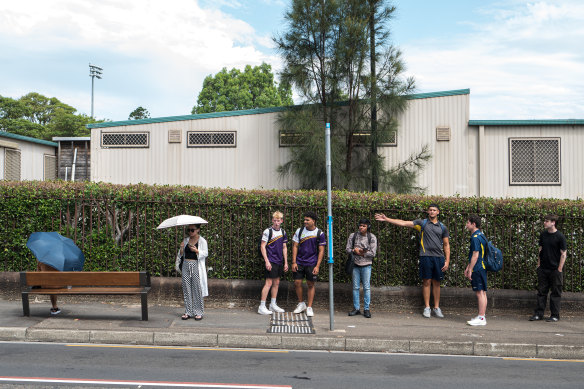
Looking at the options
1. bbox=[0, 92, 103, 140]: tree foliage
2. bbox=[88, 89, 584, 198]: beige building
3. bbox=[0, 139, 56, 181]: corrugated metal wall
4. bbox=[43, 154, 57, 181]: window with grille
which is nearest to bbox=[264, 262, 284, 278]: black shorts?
bbox=[88, 89, 584, 198]: beige building

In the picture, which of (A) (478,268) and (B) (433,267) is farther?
(B) (433,267)

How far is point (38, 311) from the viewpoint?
30.2ft

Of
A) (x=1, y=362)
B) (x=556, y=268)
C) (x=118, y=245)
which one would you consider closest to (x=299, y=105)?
(x=118, y=245)

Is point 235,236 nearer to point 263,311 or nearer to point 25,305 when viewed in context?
point 263,311

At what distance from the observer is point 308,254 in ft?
31.0

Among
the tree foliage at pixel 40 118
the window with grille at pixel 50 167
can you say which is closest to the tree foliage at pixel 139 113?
the tree foliage at pixel 40 118

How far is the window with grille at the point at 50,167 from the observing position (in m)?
21.7

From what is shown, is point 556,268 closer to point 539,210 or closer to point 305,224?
point 539,210

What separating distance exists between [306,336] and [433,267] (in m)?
3.10

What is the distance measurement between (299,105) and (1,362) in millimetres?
10105

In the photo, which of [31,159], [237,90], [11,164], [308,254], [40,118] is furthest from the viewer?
[237,90]

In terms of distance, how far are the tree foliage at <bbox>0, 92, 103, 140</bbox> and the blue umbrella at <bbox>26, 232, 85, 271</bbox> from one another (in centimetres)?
4879

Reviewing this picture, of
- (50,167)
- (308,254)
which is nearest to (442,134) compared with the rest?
(308,254)

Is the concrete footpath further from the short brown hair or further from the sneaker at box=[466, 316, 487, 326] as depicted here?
the short brown hair
